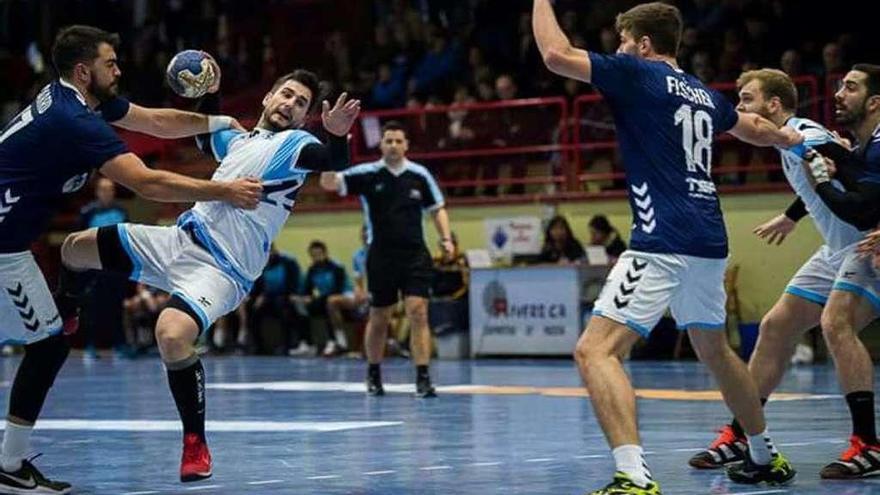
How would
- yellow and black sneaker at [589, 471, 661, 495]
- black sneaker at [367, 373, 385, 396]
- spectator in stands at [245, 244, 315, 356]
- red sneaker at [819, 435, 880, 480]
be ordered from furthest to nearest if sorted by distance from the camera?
1. spectator in stands at [245, 244, 315, 356]
2. black sneaker at [367, 373, 385, 396]
3. red sneaker at [819, 435, 880, 480]
4. yellow and black sneaker at [589, 471, 661, 495]

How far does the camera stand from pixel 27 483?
8.23m

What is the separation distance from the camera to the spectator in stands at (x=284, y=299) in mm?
23531

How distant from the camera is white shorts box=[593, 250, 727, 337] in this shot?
7.46 m

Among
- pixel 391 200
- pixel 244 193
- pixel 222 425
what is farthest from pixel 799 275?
pixel 391 200

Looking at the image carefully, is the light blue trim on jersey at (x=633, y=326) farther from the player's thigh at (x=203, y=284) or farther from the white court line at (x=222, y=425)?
the white court line at (x=222, y=425)

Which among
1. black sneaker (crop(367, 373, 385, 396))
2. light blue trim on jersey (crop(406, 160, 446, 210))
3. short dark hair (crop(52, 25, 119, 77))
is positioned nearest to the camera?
short dark hair (crop(52, 25, 119, 77))

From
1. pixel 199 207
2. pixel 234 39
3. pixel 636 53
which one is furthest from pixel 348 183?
pixel 234 39

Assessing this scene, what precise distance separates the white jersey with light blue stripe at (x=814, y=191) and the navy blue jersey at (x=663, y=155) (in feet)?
3.91

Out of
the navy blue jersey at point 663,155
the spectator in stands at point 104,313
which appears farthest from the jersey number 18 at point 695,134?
the spectator in stands at point 104,313

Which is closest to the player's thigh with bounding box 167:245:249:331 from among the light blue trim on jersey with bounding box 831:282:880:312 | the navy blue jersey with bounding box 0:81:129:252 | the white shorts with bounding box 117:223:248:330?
the white shorts with bounding box 117:223:248:330

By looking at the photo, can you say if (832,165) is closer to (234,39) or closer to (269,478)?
(269,478)

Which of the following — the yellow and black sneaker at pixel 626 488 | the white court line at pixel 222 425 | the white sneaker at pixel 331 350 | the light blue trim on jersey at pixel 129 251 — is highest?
the light blue trim on jersey at pixel 129 251

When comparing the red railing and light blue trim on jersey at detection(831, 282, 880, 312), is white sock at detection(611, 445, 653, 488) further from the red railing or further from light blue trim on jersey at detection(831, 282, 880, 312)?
the red railing

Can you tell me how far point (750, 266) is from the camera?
67.2ft
